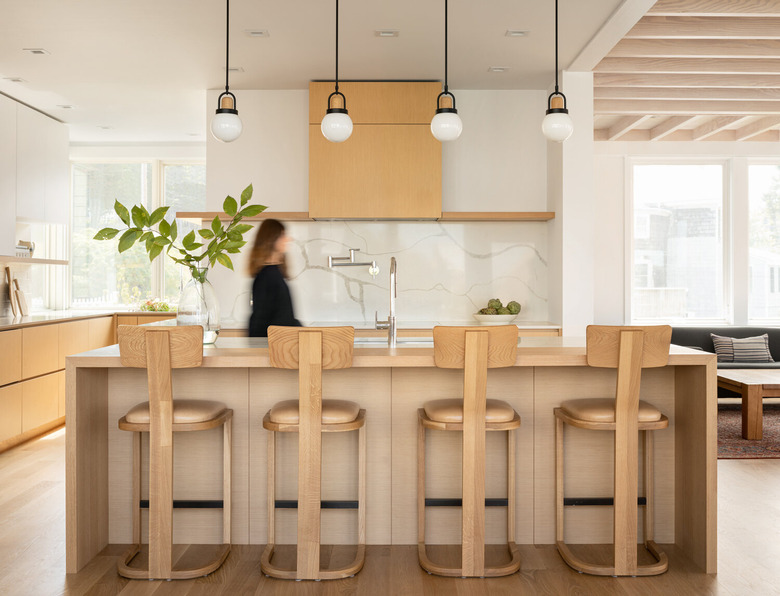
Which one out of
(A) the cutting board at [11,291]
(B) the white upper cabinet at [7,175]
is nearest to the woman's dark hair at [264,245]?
(B) the white upper cabinet at [7,175]

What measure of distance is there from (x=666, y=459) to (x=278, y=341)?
184 centimetres

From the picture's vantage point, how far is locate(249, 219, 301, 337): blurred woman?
11.8 ft

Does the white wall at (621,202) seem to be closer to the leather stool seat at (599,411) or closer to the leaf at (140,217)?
the leather stool seat at (599,411)

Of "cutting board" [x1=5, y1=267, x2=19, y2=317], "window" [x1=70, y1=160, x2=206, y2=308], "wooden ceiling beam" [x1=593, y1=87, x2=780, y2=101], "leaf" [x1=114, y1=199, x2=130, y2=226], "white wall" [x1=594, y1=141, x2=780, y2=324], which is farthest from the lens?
"window" [x1=70, y1=160, x2=206, y2=308]

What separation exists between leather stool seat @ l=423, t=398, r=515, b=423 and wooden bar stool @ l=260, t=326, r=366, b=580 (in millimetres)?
293

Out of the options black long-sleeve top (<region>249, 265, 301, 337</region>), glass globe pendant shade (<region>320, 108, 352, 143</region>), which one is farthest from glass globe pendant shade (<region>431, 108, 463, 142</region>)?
black long-sleeve top (<region>249, 265, 301, 337</region>)

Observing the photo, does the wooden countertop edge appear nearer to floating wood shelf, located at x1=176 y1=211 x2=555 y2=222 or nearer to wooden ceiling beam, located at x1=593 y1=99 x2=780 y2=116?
floating wood shelf, located at x1=176 y1=211 x2=555 y2=222

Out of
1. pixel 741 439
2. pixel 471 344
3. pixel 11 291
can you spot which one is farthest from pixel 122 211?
pixel 741 439

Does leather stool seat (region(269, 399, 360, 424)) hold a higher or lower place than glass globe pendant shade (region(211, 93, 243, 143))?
lower

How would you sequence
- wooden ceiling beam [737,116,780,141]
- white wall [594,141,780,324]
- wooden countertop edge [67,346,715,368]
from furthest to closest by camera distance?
1. white wall [594,141,780,324]
2. wooden ceiling beam [737,116,780,141]
3. wooden countertop edge [67,346,715,368]

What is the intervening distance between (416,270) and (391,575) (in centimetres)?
293

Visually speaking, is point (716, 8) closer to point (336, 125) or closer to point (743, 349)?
point (336, 125)

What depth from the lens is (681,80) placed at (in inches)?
189

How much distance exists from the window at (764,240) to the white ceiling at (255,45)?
11.3 feet
